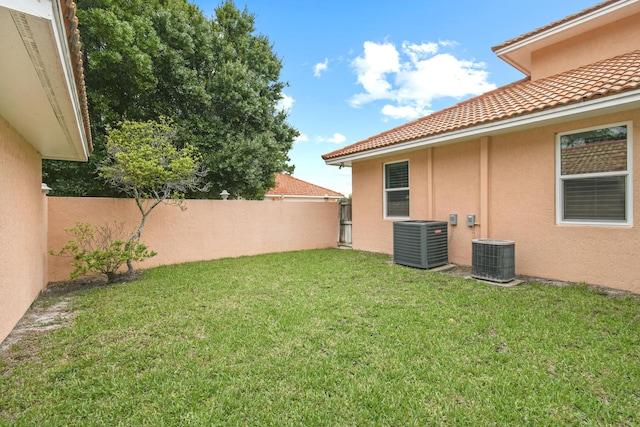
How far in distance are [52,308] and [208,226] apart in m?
4.33

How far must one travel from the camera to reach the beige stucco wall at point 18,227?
149 inches

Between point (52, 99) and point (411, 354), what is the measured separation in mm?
4590

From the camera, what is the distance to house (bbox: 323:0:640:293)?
5.07 metres

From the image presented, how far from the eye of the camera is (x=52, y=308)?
4895 mm

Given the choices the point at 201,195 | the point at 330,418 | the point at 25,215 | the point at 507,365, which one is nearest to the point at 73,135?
the point at 25,215

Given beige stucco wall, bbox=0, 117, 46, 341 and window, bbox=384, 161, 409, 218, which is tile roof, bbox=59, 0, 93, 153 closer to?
beige stucco wall, bbox=0, 117, 46, 341

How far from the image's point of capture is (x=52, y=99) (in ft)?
10.6

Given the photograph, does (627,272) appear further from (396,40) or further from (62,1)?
(396,40)

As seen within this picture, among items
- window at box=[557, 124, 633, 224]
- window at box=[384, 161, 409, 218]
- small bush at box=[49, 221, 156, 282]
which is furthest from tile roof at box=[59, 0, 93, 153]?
window at box=[384, 161, 409, 218]

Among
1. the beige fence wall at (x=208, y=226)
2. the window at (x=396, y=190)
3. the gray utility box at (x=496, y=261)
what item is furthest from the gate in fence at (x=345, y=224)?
the gray utility box at (x=496, y=261)

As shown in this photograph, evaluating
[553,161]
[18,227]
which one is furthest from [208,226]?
[553,161]

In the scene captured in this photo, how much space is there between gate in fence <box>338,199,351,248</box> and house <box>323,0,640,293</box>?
247 cm

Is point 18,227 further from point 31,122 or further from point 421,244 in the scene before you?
point 421,244

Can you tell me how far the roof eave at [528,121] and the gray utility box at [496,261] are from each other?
228 centimetres
